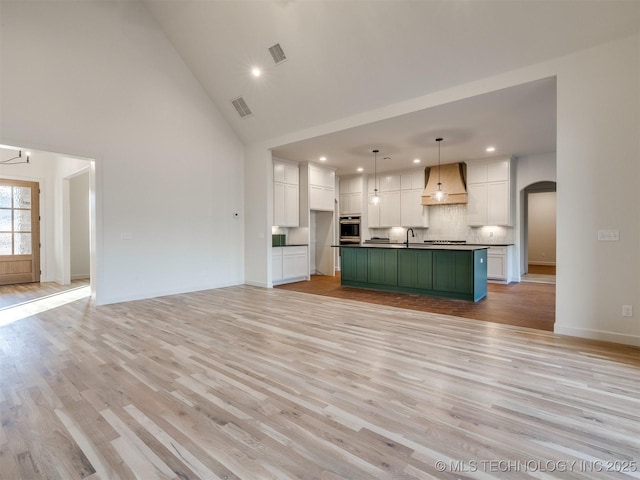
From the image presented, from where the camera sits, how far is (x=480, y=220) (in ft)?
26.2

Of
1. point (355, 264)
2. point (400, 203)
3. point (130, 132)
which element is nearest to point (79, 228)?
point (130, 132)

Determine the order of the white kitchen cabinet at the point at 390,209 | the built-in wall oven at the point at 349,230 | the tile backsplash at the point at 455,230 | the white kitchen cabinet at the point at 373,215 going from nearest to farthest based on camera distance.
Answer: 1. the tile backsplash at the point at 455,230
2. the white kitchen cabinet at the point at 390,209
3. the white kitchen cabinet at the point at 373,215
4. the built-in wall oven at the point at 349,230

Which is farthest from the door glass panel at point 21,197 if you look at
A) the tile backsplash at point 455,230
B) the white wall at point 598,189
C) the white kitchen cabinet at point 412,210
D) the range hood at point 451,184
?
the white wall at point 598,189

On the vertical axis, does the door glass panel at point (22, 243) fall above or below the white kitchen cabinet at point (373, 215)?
below

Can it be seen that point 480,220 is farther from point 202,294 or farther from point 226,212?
point 202,294

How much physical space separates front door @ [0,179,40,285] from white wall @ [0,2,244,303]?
152 inches

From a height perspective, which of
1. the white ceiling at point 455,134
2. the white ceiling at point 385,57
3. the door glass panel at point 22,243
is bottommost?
the door glass panel at point 22,243

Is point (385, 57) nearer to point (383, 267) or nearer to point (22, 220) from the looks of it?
point (383, 267)

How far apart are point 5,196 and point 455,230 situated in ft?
35.8

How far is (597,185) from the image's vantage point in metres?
3.46

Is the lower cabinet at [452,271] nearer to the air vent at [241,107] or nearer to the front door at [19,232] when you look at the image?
Result: the air vent at [241,107]

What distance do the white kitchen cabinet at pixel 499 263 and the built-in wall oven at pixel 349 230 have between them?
3.71 metres

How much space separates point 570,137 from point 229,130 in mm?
6179

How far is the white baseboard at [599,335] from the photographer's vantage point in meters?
3.33
